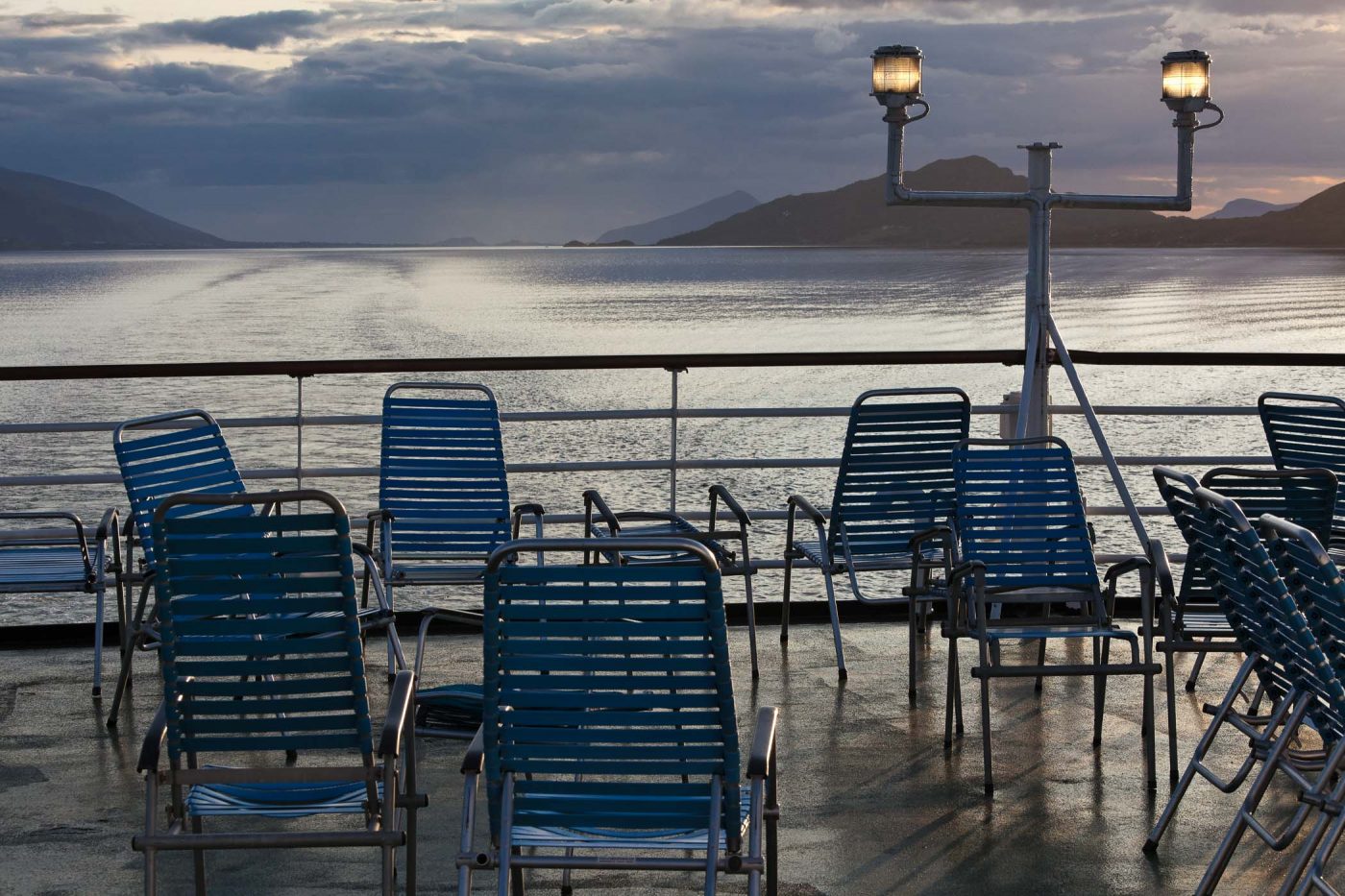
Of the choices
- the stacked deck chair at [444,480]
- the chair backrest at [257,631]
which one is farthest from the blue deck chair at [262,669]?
the stacked deck chair at [444,480]

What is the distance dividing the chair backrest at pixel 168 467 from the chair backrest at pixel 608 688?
87.2 inches

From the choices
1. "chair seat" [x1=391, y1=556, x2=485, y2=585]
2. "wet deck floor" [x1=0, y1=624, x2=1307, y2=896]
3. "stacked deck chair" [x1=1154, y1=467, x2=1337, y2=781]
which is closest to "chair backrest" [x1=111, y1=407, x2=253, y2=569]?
"chair seat" [x1=391, y1=556, x2=485, y2=585]

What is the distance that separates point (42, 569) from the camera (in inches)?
195

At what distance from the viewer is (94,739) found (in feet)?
14.9

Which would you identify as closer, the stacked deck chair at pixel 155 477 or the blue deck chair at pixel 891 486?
the stacked deck chair at pixel 155 477

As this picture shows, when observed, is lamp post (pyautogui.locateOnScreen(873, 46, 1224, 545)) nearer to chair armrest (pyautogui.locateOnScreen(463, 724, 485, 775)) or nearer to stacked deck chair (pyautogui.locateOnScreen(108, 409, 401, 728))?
stacked deck chair (pyautogui.locateOnScreen(108, 409, 401, 728))

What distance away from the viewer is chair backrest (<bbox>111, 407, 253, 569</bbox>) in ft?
15.0

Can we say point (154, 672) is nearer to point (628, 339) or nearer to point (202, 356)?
point (202, 356)

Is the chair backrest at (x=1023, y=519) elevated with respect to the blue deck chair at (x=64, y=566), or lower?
elevated

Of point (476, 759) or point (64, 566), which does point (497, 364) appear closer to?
point (64, 566)

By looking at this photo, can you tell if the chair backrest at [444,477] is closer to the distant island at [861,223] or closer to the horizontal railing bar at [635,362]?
the horizontal railing bar at [635,362]

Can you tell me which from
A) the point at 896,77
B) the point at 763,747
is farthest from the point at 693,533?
the point at 763,747

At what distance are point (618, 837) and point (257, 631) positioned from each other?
0.71m

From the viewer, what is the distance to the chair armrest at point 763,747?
255 centimetres
